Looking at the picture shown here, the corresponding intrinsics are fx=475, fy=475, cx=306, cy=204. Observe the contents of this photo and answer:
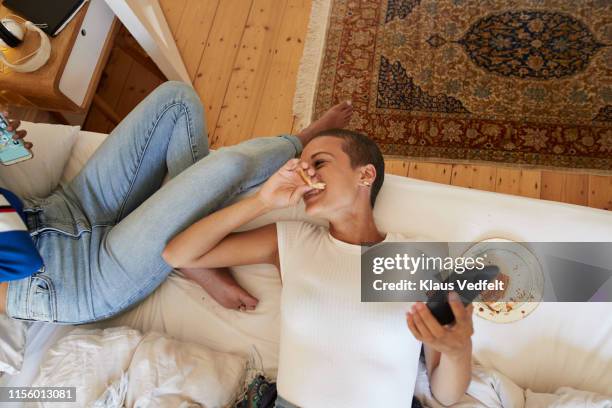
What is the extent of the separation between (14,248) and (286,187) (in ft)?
2.08

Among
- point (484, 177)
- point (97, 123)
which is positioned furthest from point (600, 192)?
point (97, 123)

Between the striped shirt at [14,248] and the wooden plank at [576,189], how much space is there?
1.66m

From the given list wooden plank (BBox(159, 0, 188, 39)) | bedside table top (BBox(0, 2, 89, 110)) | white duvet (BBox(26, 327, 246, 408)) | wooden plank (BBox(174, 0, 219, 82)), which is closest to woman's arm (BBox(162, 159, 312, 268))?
white duvet (BBox(26, 327, 246, 408))

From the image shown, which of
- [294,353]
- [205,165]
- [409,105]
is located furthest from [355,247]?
[409,105]

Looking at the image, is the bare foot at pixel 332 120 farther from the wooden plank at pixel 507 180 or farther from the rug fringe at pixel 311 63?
the wooden plank at pixel 507 180

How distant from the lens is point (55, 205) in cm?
126

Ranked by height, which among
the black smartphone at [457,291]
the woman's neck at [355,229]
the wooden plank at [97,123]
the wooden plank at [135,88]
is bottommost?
the black smartphone at [457,291]

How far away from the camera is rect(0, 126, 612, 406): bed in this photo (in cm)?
A: 115

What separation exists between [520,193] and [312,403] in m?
1.11

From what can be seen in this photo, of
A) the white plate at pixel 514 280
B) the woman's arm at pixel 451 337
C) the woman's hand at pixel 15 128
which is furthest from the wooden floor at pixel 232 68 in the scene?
the woman's arm at pixel 451 337

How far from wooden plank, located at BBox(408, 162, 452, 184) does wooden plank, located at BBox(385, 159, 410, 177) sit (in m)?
0.02

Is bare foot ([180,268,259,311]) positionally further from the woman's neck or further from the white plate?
the white plate

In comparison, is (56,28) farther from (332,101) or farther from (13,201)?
(332,101)

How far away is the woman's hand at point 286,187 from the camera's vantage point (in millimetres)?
1106
